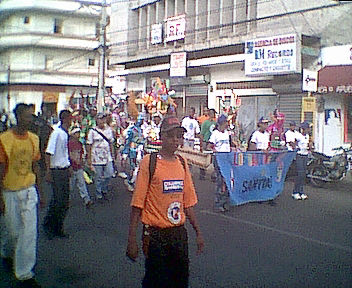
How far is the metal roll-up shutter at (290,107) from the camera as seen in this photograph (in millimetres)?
8062

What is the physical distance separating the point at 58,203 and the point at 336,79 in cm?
737

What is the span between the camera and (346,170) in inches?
364

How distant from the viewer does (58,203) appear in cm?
511

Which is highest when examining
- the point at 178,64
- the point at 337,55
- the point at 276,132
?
the point at 337,55

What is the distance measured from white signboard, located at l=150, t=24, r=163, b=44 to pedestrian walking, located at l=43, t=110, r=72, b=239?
1806 millimetres

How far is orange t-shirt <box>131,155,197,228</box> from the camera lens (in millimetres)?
2791

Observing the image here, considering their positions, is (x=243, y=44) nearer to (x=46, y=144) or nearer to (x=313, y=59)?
(x=313, y=59)

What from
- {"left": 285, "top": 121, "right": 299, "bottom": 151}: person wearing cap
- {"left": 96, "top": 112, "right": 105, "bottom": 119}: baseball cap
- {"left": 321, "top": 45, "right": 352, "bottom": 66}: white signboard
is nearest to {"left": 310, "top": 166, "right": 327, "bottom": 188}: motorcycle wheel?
{"left": 285, "top": 121, "right": 299, "bottom": 151}: person wearing cap

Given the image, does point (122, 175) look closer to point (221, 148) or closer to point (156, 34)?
point (221, 148)

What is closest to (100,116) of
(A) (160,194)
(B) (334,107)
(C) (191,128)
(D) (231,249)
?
(C) (191,128)

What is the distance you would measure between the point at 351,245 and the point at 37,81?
12.0 ft

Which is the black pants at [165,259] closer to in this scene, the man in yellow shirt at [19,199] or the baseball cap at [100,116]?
the man in yellow shirt at [19,199]

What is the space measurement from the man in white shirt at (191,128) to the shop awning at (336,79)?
11.5 ft

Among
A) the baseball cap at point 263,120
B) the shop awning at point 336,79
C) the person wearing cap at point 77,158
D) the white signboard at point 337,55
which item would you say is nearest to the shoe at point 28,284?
the person wearing cap at point 77,158
